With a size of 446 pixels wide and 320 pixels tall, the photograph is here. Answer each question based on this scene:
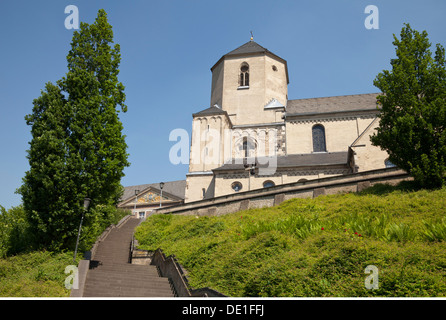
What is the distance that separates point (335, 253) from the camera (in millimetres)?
9742

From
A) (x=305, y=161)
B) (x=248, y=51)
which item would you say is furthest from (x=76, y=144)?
(x=248, y=51)

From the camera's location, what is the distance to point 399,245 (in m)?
10.0

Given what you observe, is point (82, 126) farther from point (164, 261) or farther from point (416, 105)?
point (416, 105)

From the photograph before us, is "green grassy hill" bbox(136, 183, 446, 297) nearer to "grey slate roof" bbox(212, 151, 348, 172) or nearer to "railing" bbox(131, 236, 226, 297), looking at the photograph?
"railing" bbox(131, 236, 226, 297)

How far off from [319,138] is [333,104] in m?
5.20

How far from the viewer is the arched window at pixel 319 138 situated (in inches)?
1458

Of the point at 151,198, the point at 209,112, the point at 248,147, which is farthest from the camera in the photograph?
the point at 151,198

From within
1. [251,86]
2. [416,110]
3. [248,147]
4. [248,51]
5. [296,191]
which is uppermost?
[248,51]

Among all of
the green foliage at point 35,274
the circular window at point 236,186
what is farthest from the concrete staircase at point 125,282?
the circular window at point 236,186

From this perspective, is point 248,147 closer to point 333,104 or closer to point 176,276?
point 333,104

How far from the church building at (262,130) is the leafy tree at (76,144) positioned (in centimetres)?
1635

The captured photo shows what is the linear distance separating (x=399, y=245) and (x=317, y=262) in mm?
2473

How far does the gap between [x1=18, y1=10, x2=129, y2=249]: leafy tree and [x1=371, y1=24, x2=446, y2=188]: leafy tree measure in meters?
14.0
